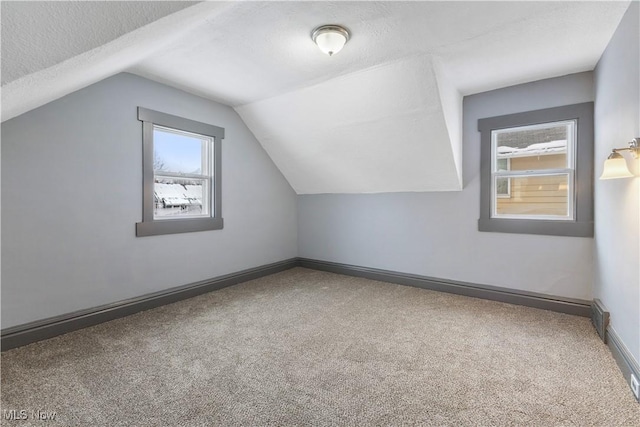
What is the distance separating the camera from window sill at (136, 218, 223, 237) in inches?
123

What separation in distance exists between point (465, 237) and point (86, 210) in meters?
3.90

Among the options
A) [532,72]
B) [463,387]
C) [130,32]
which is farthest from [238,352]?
[532,72]

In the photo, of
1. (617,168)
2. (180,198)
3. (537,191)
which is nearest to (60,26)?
(180,198)

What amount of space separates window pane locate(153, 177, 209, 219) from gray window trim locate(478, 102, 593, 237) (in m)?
3.33

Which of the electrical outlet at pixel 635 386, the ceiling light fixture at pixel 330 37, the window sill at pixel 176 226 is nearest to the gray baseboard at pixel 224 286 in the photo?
the window sill at pixel 176 226

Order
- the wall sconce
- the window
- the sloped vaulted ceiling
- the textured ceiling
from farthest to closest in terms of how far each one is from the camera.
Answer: the window
the wall sconce
the sloped vaulted ceiling
the textured ceiling

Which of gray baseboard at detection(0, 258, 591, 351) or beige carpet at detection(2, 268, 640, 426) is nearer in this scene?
beige carpet at detection(2, 268, 640, 426)

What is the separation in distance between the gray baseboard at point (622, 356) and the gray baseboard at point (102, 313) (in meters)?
3.69

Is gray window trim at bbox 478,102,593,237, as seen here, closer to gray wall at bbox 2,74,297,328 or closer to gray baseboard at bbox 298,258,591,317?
gray baseboard at bbox 298,258,591,317

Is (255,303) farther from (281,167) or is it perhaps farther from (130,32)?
(130,32)

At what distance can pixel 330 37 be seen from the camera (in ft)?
7.27

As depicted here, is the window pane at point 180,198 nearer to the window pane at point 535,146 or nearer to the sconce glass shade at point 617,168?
the window pane at point 535,146

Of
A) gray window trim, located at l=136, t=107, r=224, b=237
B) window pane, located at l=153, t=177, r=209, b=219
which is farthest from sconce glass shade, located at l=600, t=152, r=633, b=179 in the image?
window pane, located at l=153, t=177, r=209, b=219

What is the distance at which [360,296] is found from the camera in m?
3.59
